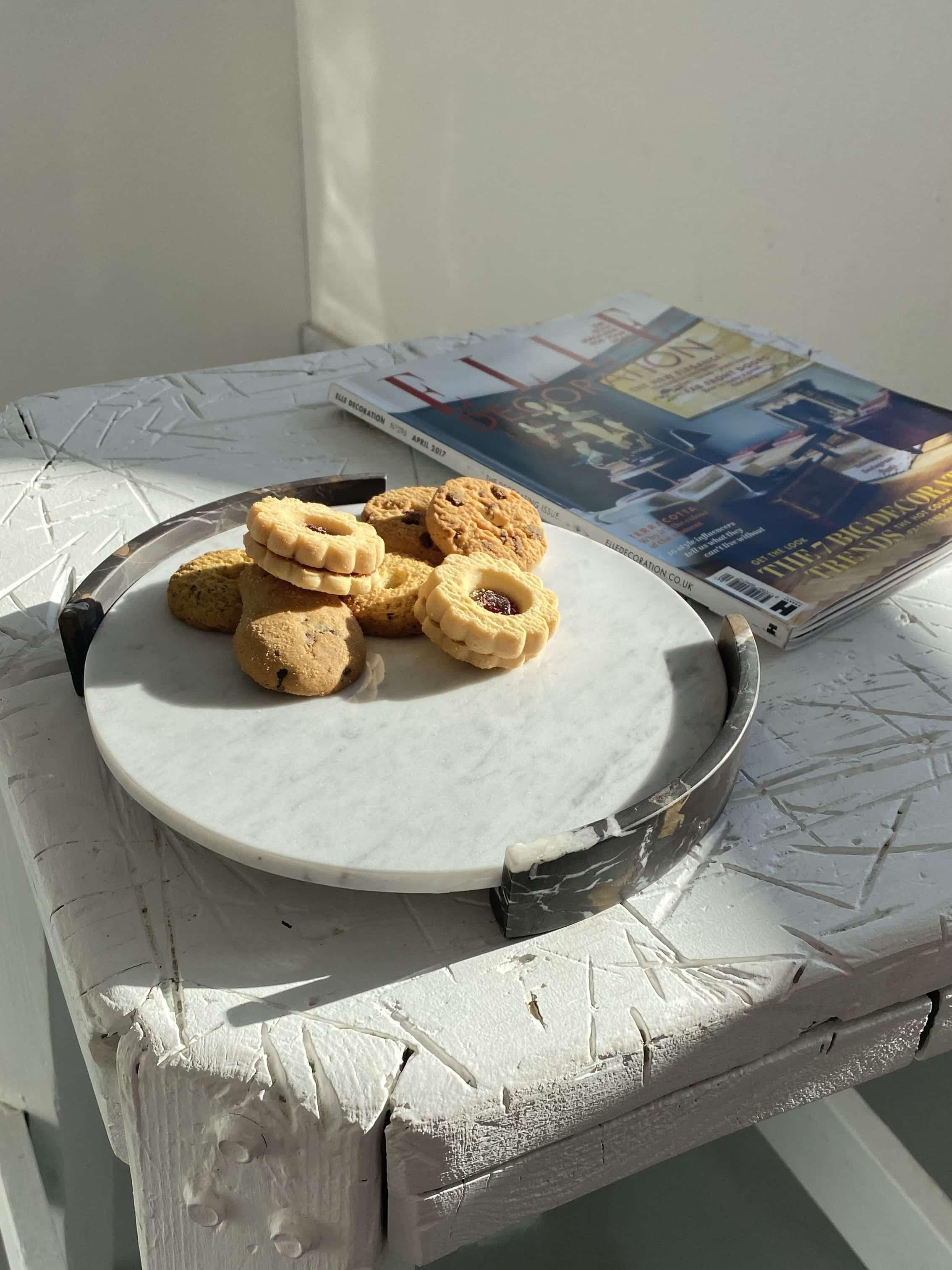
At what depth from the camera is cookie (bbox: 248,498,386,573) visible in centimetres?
44

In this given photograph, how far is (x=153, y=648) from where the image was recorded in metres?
0.47

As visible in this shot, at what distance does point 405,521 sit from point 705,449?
0.28 m

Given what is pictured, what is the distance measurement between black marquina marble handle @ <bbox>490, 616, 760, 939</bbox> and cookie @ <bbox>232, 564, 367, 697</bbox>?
11cm

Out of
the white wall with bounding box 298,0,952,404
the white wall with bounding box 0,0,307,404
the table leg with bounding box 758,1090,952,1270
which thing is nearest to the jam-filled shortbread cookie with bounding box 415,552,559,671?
the table leg with bounding box 758,1090,952,1270

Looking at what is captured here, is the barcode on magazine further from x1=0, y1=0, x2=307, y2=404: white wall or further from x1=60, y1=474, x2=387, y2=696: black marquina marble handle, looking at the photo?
x1=0, y1=0, x2=307, y2=404: white wall

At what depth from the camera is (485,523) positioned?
1.72 ft

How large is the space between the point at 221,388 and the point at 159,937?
53 centimetres

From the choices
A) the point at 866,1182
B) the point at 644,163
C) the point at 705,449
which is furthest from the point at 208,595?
the point at 644,163

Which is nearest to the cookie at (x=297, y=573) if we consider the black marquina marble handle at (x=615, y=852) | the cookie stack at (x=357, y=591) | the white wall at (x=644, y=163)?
the cookie stack at (x=357, y=591)

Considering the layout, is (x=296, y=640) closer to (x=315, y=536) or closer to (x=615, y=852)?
(x=315, y=536)

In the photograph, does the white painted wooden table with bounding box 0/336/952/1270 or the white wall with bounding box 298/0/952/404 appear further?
the white wall with bounding box 298/0/952/404

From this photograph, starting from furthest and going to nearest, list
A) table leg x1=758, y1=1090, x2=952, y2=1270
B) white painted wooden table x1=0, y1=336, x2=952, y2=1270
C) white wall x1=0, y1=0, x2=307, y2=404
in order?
white wall x1=0, y1=0, x2=307, y2=404
table leg x1=758, y1=1090, x2=952, y2=1270
white painted wooden table x1=0, y1=336, x2=952, y2=1270

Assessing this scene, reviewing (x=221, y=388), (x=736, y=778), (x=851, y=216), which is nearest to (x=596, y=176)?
(x=851, y=216)

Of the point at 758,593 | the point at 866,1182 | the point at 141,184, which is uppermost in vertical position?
the point at 758,593
